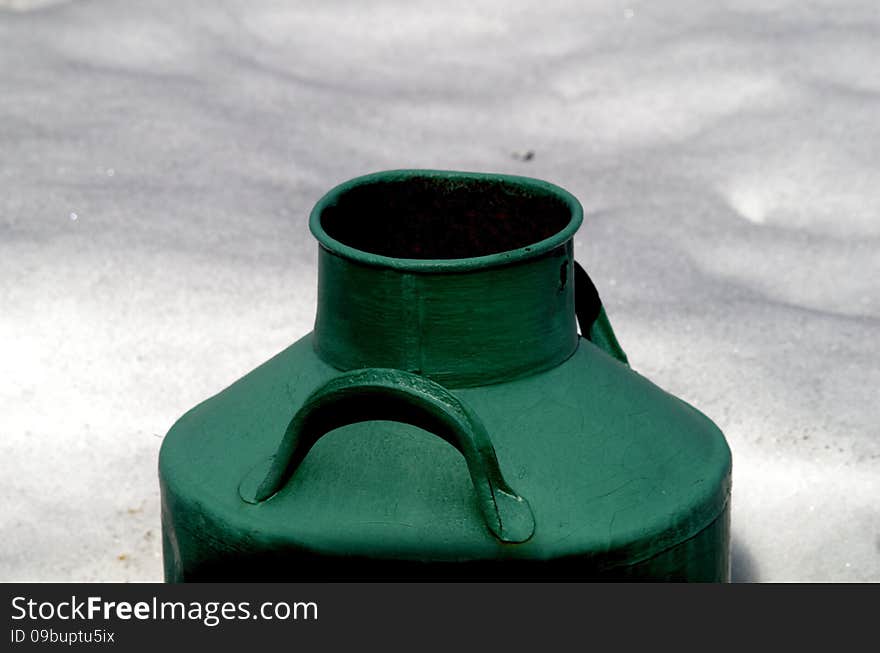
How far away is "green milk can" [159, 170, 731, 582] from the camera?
5.37ft

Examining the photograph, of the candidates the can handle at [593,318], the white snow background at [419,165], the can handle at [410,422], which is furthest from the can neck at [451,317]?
the white snow background at [419,165]

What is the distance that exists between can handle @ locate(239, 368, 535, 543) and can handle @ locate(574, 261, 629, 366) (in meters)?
0.45

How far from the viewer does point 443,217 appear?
201 cm

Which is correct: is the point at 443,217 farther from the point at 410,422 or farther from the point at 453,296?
the point at 410,422

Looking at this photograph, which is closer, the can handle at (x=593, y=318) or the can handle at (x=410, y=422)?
the can handle at (x=410, y=422)

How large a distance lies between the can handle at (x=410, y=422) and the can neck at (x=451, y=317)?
0.34 ft

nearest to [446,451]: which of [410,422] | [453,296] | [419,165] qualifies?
[410,422]

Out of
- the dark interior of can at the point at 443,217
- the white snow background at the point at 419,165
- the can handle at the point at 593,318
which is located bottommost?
the white snow background at the point at 419,165

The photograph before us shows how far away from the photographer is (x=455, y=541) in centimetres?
163

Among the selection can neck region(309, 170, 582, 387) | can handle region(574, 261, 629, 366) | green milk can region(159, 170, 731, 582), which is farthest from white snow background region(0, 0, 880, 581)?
can neck region(309, 170, 582, 387)

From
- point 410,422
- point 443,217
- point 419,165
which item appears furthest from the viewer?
point 419,165

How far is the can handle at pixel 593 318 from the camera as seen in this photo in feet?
6.72

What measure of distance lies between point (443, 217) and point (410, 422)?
452 mm

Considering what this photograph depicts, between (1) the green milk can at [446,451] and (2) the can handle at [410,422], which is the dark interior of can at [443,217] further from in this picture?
(2) the can handle at [410,422]
